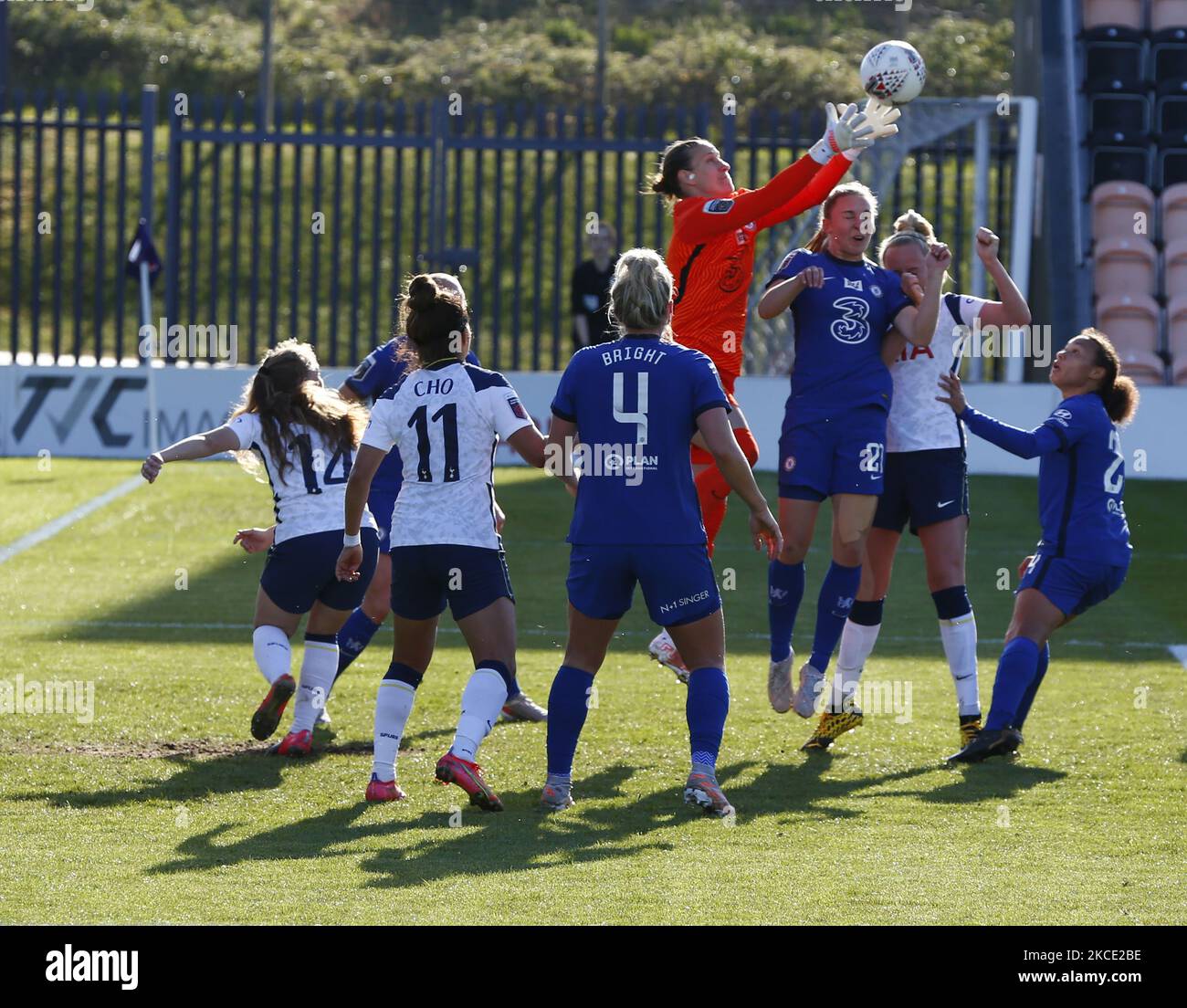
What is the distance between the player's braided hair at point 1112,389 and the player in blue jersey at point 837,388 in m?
0.68

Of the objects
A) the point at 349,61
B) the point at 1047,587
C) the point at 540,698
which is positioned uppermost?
the point at 349,61

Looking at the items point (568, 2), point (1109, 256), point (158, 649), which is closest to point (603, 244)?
point (1109, 256)

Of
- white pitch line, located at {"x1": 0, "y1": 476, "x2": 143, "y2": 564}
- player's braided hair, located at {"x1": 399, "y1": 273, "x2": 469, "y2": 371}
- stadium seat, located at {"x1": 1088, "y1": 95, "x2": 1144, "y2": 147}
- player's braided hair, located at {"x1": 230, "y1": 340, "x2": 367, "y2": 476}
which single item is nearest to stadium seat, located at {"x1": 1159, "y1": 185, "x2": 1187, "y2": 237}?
stadium seat, located at {"x1": 1088, "y1": 95, "x2": 1144, "y2": 147}

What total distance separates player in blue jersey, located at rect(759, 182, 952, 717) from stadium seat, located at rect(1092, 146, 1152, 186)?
1342 cm

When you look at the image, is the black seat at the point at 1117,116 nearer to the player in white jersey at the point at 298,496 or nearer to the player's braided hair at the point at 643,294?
the player in white jersey at the point at 298,496

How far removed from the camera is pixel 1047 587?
729 centimetres

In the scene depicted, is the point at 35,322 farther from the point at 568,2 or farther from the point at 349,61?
the point at 568,2

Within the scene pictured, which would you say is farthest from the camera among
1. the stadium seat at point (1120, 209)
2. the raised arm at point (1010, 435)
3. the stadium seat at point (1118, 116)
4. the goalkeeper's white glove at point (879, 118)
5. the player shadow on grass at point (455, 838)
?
the stadium seat at point (1118, 116)

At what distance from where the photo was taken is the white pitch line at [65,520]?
12.5 m

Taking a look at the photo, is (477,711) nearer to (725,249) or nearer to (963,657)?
(963,657)

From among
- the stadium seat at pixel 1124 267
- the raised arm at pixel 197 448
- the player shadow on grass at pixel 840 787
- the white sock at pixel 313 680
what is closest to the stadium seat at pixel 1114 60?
the stadium seat at pixel 1124 267

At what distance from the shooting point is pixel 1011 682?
23.7 feet

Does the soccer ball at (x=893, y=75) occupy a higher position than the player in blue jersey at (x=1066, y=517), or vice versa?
the soccer ball at (x=893, y=75)

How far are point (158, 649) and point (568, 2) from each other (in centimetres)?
3837
